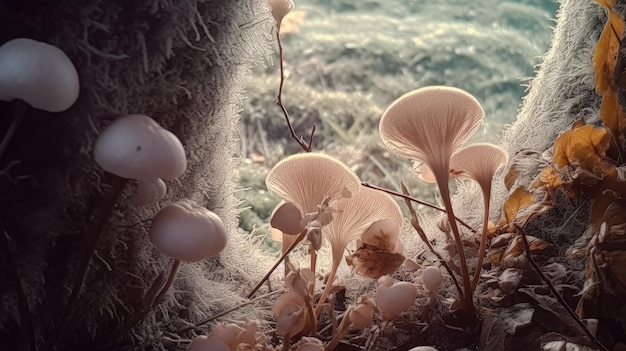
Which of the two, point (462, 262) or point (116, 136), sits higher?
point (116, 136)

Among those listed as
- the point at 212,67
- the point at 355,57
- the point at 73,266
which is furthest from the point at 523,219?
the point at 355,57

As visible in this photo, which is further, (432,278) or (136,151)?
(432,278)

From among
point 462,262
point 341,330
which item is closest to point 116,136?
point 341,330

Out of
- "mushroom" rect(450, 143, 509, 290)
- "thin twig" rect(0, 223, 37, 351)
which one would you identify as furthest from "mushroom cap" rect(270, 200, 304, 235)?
"thin twig" rect(0, 223, 37, 351)

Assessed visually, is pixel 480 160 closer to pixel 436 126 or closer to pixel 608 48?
pixel 436 126

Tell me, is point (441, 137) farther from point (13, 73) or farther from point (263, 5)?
point (13, 73)

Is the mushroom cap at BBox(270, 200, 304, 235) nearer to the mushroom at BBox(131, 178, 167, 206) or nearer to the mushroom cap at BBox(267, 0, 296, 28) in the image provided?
the mushroom at BBox(131, 178, 167, 206)
